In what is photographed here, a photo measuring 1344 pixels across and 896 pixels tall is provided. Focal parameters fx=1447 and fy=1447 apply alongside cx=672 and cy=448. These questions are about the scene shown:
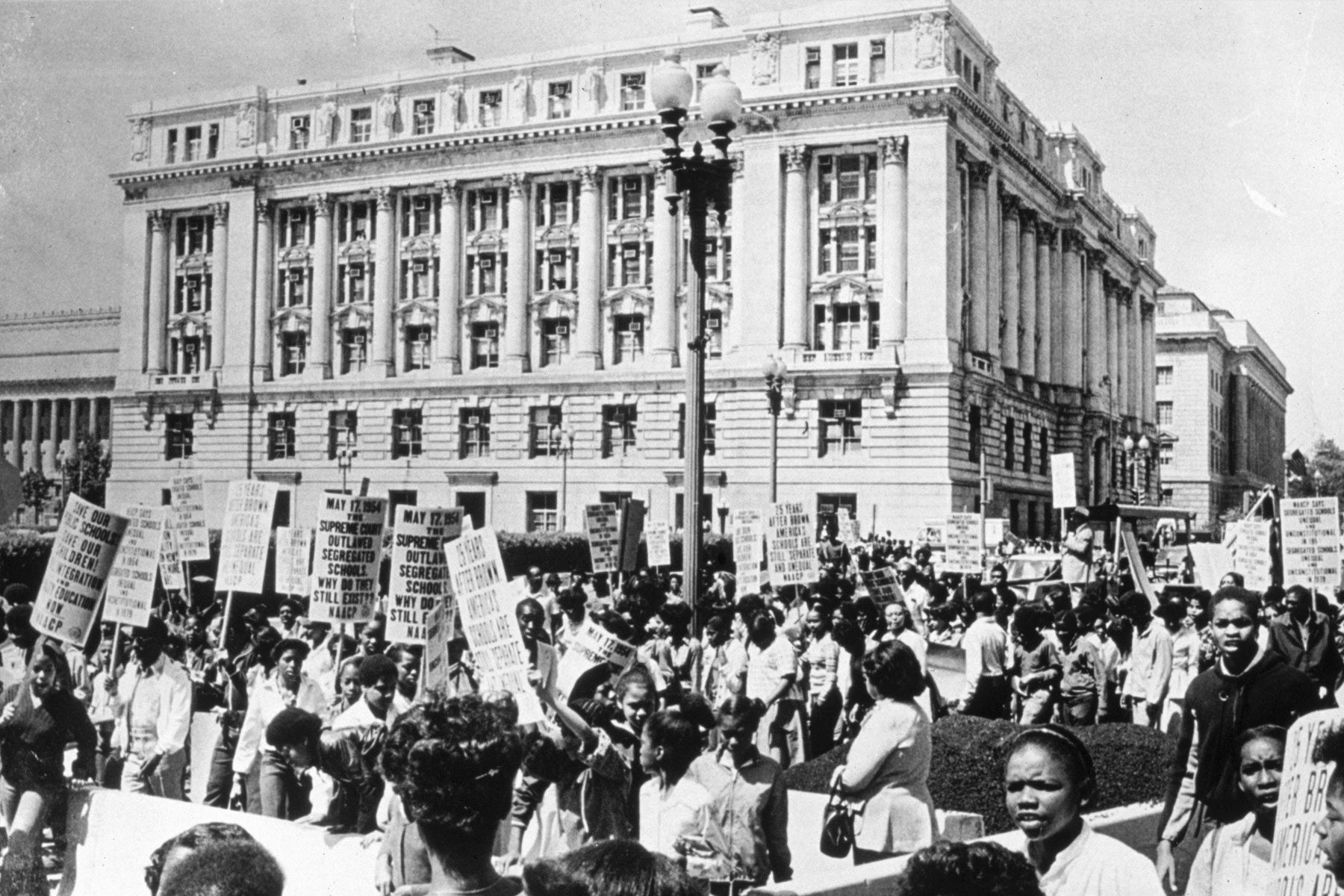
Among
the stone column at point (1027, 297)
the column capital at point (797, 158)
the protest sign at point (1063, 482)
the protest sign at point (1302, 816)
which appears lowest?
the protest sign at point (1302, 816)

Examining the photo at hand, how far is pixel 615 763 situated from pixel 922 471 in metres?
47.4

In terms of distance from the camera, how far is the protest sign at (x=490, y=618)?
751 centimetres

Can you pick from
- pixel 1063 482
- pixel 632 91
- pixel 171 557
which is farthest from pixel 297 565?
pixel 632 91

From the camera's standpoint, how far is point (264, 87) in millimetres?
65938

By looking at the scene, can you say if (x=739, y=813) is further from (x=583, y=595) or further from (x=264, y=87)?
(x=264, y=87)

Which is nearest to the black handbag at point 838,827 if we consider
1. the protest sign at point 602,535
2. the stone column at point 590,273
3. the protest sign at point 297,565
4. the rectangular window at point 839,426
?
the protest sign at point 297,565

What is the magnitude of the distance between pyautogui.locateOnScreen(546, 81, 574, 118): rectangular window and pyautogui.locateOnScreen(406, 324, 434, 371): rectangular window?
10.8 meters

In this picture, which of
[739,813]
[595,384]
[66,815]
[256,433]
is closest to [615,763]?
[739,813]

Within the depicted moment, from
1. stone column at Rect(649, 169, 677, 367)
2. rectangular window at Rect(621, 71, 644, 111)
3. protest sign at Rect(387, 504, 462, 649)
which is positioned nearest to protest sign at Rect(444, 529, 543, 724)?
protest sign at Rect(387, 504, 462, 649)

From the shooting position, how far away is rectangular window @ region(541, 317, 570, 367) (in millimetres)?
60500

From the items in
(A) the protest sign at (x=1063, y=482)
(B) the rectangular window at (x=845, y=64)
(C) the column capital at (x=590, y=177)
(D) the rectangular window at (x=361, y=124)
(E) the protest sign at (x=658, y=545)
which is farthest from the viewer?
(D) the rectangular window at (x=361, y=124)

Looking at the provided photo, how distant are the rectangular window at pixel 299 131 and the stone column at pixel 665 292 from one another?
59.8 feet

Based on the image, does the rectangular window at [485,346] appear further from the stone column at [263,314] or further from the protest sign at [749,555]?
the protest sign at [749,555]

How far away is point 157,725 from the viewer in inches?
389
